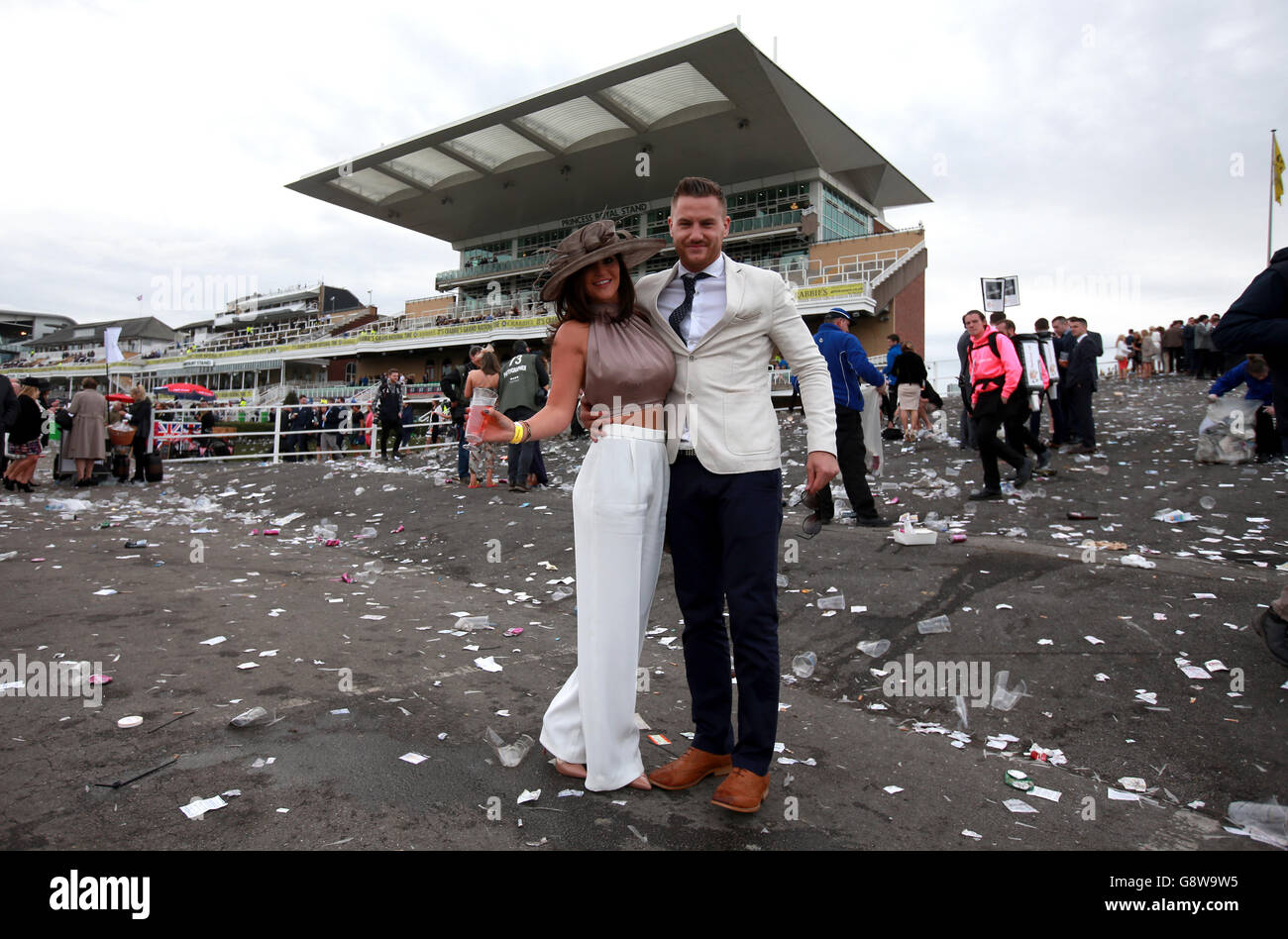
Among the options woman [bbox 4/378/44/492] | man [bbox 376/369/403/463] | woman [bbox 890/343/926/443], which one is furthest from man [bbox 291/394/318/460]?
woman [bbox 890/343/926/443]

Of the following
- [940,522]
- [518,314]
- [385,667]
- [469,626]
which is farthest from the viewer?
[518,314]

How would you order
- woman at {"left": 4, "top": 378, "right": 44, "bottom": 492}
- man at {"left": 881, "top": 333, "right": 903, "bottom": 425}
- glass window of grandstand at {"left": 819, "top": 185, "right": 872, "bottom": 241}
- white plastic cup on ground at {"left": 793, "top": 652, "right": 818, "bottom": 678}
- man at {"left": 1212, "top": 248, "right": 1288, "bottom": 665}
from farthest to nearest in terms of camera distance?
glass window of grandstand at {"left": 819, "top": 185, "right": 872, "bottom": 241}, man at {"left": 881, "top": 333, "right": 903, "bottom": 425}, woman at {"left": 4, "top": 378, "right": 44, "bottom": 492}, white plastic cup on ground at {"left": 793, "top": 652, "right": 818, "bottom": 678}, man at {"left": 1212, "top": 248, "right": 1288, "bottom": 665}

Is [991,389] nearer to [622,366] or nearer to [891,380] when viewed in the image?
[622,366]

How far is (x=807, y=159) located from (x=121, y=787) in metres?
42.9

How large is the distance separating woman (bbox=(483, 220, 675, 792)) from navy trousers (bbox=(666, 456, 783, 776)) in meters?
0.10

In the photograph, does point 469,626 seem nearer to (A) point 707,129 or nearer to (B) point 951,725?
(B) point 951,725

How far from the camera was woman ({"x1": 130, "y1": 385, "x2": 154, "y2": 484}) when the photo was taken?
11523mm

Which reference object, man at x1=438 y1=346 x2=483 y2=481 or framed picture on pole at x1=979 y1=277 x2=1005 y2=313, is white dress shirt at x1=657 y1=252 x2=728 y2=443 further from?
framed picture on pole at x1=979 y1=277 x2=1005 y2=313

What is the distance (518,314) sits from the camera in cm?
4228

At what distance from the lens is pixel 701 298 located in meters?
2.45

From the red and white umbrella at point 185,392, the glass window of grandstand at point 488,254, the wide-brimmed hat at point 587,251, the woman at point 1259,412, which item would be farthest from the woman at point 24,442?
the glass window of grandstand at point 488,254

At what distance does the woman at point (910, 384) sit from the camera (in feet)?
35.8

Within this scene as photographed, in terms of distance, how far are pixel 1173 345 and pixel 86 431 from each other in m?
26.0

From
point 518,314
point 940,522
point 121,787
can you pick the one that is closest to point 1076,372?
point 940,522
